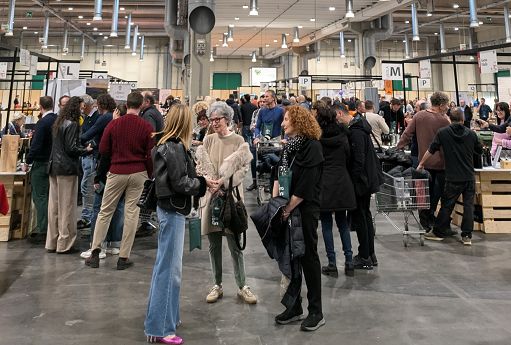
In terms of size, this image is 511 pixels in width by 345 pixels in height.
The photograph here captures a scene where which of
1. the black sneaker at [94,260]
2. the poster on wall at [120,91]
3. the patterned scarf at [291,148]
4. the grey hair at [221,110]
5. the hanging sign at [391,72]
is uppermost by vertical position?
the hanging sign at [391,72]

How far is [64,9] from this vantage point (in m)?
17.8

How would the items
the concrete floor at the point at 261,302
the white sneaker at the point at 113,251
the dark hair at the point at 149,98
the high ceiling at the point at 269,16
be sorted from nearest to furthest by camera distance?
the concrete floor at the point at 261,302
the white sneaker at the point at 113,251
the dark hair at the point at 149,98
the high ceiling at the point at 269,16

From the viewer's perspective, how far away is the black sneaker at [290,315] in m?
2.92

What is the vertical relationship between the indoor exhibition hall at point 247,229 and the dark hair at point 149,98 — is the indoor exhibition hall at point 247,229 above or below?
below

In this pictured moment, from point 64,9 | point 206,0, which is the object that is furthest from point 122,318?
point 64,9

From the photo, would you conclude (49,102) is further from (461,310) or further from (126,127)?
(461,310)

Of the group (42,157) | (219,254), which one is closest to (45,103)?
(42,157)

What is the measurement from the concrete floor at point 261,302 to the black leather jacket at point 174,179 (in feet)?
3.01

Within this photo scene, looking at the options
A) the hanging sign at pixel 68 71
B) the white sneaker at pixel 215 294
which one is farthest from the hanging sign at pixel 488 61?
the hanging sign at pixel 68 71

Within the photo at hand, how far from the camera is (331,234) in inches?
156

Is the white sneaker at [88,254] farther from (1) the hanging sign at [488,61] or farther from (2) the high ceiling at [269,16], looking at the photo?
(2) the high ceiling at [269,16]

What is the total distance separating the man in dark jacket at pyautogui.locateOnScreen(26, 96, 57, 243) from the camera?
4.91 metres

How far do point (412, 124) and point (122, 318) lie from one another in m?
4.38

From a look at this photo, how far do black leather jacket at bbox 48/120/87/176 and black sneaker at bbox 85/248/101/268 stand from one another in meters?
0.96
